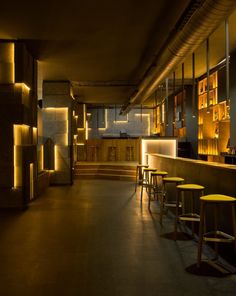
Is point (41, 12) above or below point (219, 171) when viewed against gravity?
above

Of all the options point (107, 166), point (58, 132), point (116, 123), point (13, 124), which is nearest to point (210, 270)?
point (13, 124)

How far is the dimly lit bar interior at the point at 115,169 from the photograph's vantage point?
3430 millimetres

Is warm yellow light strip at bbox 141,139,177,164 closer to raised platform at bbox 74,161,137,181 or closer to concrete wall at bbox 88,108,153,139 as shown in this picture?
raised platform at bbox 74,161,137,181

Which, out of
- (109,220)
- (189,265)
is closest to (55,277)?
(189,265)

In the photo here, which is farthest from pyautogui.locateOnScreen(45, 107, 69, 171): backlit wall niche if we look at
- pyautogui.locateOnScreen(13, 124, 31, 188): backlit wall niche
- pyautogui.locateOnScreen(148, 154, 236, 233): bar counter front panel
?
pyautogui.locateOnScreen(148, 154, 236, 233): bar counter front panel

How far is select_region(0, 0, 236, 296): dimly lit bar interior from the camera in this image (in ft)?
11.3

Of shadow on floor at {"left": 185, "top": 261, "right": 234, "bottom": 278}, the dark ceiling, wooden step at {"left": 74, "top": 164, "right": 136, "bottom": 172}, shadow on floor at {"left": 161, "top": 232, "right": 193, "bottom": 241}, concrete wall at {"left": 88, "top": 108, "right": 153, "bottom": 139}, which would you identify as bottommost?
shadow on floor at {"left": 161, "top": 232, "right": 193, "bottom": 241}

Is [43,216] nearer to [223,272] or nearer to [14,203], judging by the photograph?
[14,203]

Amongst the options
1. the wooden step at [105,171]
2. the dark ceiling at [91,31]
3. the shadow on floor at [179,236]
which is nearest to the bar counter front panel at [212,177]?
the shadow on floor at [179,236]

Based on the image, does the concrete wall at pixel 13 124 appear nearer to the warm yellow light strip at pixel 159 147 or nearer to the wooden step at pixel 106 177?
the warm yellow light strip at pixel 159 147

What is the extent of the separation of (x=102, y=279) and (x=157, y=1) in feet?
12.5

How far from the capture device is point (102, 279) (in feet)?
10.5

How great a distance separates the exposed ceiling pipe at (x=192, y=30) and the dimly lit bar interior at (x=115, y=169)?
0.02m

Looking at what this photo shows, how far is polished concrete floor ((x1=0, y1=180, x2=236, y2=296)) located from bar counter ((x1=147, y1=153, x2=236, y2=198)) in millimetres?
779
